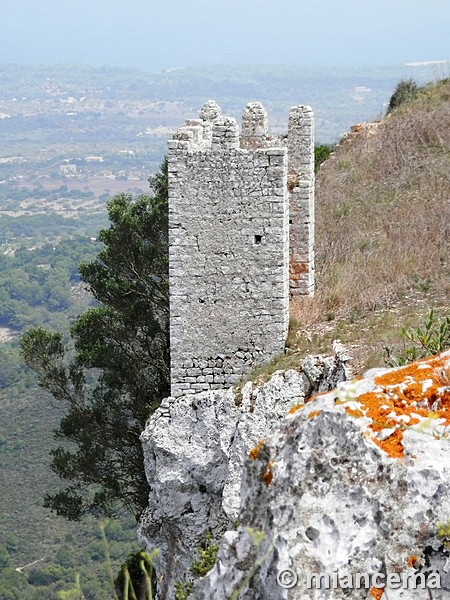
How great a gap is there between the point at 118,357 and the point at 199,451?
656 centimetres

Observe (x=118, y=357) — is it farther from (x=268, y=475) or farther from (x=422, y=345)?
(x=268, y=475)

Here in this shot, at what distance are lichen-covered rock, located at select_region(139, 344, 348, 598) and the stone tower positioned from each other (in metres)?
0.55

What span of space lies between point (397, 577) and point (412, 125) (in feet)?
80.2

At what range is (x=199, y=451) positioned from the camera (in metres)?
15.4

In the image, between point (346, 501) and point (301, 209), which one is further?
point (301, 209)

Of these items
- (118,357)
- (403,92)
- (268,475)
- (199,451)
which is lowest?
(118,357)

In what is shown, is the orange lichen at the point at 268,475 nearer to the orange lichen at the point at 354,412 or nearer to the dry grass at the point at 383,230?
the orange lichen at the point at 354,412

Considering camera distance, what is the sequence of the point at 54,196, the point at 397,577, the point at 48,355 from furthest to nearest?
the point at 54,196, the point at 48,355, the point at 397,577

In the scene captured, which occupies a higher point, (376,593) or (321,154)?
(376,593)

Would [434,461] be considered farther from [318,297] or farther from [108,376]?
[108,376]

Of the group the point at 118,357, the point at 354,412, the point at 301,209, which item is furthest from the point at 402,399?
the point at 118,357

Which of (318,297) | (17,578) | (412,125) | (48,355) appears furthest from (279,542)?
(17,578)

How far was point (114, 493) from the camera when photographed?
21469 millimetres

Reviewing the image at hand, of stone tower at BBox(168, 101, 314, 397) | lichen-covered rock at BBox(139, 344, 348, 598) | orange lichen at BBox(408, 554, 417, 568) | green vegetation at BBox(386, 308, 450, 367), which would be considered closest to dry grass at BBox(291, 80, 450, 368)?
green vegetation at BBox(386, 308, 450, 367)
